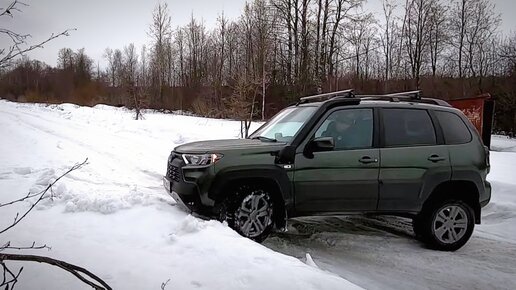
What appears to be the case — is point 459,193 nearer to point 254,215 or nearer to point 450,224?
point 450,224

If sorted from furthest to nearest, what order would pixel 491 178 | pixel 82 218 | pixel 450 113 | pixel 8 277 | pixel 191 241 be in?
pixel 491 178 → pixel 450 113 → pixel 82 218 → pixel 191 241 → pixel 8 277

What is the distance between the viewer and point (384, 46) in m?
43.1

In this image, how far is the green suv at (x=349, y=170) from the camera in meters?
4.93

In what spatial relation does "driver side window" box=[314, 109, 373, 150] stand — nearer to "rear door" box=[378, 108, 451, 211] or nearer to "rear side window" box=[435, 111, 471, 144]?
"rear door" box=[378, 108, 451, 211]

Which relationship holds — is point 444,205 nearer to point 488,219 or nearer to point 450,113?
point 450,113

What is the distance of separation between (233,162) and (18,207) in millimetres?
2839

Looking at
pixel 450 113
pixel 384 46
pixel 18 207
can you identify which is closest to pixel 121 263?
pixel 18 207

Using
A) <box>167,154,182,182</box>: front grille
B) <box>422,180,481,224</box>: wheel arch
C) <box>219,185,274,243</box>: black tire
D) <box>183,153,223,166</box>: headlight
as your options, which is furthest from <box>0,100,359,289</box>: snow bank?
<box>422,180,481,224</box>: wheel arch

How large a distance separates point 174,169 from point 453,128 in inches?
160

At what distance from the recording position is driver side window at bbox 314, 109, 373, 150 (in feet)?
17.3

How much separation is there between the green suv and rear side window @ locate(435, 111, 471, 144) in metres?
0.02

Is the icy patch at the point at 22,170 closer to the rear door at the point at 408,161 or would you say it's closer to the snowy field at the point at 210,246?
the snowy field at the point at 210,246

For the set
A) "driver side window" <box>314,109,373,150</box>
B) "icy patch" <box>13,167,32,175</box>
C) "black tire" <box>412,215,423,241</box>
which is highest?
"driver side window" <box>314,109,373,150</box>

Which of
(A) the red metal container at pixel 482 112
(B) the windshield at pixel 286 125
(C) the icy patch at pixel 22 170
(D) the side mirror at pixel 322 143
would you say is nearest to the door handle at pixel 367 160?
(D) the side mirror at pixel 322 143
